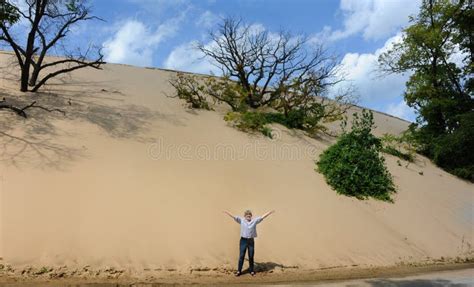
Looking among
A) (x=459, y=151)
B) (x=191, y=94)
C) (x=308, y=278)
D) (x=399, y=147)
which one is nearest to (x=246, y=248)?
(x=308, y=278)

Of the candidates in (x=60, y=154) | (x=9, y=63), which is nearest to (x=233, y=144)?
(x=60, y=154)

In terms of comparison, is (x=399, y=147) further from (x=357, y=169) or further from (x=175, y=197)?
(x=175, y=197)

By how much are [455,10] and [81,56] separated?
17.2m

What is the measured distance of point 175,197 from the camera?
10398 millimetres

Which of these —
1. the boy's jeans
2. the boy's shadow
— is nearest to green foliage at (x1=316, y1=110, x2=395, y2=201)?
the boy's shadow

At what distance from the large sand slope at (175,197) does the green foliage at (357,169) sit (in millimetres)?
388

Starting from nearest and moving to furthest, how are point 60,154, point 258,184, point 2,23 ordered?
point 60,154 < point 258,184 < point 2,23

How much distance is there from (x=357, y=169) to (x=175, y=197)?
591 centimetres

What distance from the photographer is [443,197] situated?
14.8 m

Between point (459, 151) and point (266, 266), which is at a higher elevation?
point (459, 151)

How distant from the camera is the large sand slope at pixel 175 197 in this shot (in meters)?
8.62

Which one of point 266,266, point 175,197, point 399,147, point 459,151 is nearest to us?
point 266,266

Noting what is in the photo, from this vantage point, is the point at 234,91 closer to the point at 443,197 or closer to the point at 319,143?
the point at 319,143

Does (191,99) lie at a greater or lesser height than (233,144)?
greater
